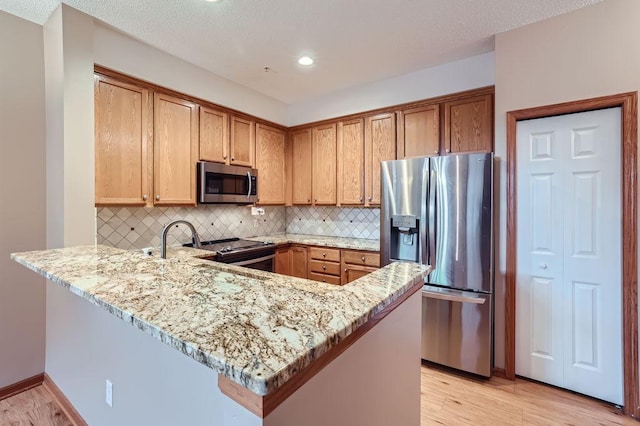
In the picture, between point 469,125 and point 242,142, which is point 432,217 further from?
Result: point 242,142

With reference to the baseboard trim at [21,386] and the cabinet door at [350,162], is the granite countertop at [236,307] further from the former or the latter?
the cabinet door at [350,162]

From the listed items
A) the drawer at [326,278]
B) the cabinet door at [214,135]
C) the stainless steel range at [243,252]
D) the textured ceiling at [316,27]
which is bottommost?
the drawer at [326,278]

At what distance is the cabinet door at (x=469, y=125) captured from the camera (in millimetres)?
2725

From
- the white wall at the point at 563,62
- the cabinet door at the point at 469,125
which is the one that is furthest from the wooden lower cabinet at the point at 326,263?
the cabinet door at the point at 469,125

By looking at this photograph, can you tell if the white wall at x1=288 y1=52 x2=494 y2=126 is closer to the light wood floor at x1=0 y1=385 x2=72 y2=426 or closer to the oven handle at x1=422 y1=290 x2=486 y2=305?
the oven handle at x1=422 y1=290 x2=486 y2=305

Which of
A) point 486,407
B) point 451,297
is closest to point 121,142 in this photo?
point 451,297

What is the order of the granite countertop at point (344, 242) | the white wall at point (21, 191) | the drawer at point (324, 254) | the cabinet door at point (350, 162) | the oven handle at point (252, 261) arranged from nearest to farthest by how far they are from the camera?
the white wall at point (21, 191)
the oven handle at point (252, 261)
the granite countertop at point (344, 242)
the drawer at point (324, 254)
the cabinet door at point (350, 162)

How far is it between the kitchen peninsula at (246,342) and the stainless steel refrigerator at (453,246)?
3.92ft

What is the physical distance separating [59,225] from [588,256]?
374cm

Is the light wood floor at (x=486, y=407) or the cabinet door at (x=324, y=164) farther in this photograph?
the cabinet door at (x=324, y=164)

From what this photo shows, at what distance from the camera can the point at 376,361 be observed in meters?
1.09

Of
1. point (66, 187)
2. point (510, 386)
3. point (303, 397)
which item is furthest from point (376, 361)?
point (66, 187)

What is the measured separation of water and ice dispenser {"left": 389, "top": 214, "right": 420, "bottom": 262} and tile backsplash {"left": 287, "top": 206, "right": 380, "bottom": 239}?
0.83m

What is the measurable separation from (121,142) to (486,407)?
337 centimetres
